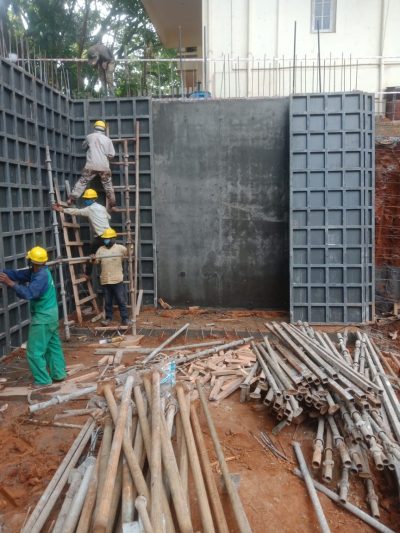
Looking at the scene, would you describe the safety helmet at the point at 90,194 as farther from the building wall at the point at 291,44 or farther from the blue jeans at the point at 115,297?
the building wall at the point at 291,44

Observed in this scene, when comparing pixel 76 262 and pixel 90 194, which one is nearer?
pixel 76 262

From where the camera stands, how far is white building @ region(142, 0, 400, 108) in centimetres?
1220

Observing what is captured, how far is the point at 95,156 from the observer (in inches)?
351

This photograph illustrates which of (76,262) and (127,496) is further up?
(76,262)

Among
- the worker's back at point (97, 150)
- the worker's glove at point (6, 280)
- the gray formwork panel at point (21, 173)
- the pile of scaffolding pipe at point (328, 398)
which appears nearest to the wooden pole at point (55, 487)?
the pile of scaffolding pipe at point (328, 398)

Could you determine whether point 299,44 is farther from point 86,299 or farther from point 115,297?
point 86,299

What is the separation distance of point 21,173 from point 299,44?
8797 millimetres

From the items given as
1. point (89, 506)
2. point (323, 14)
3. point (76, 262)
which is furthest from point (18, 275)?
point (323, 14)

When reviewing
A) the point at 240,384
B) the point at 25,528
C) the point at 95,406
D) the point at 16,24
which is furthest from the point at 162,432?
the point at 16,24

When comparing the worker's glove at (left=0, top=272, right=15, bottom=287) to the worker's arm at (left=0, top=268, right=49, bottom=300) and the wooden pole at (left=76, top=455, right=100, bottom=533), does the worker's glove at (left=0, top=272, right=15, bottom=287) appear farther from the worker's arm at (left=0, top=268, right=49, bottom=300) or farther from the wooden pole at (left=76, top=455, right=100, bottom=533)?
the wooden pole at (left=76, top=455, right=100, bottom=533)

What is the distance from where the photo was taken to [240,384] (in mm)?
5980

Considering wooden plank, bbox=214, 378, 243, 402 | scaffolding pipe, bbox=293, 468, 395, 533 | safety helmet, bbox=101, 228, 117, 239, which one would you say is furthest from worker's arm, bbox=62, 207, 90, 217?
scaffolding pipe, bbox=293, 468, 395, 533

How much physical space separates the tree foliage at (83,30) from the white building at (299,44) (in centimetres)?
394

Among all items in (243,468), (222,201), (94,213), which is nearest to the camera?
(243,468)
